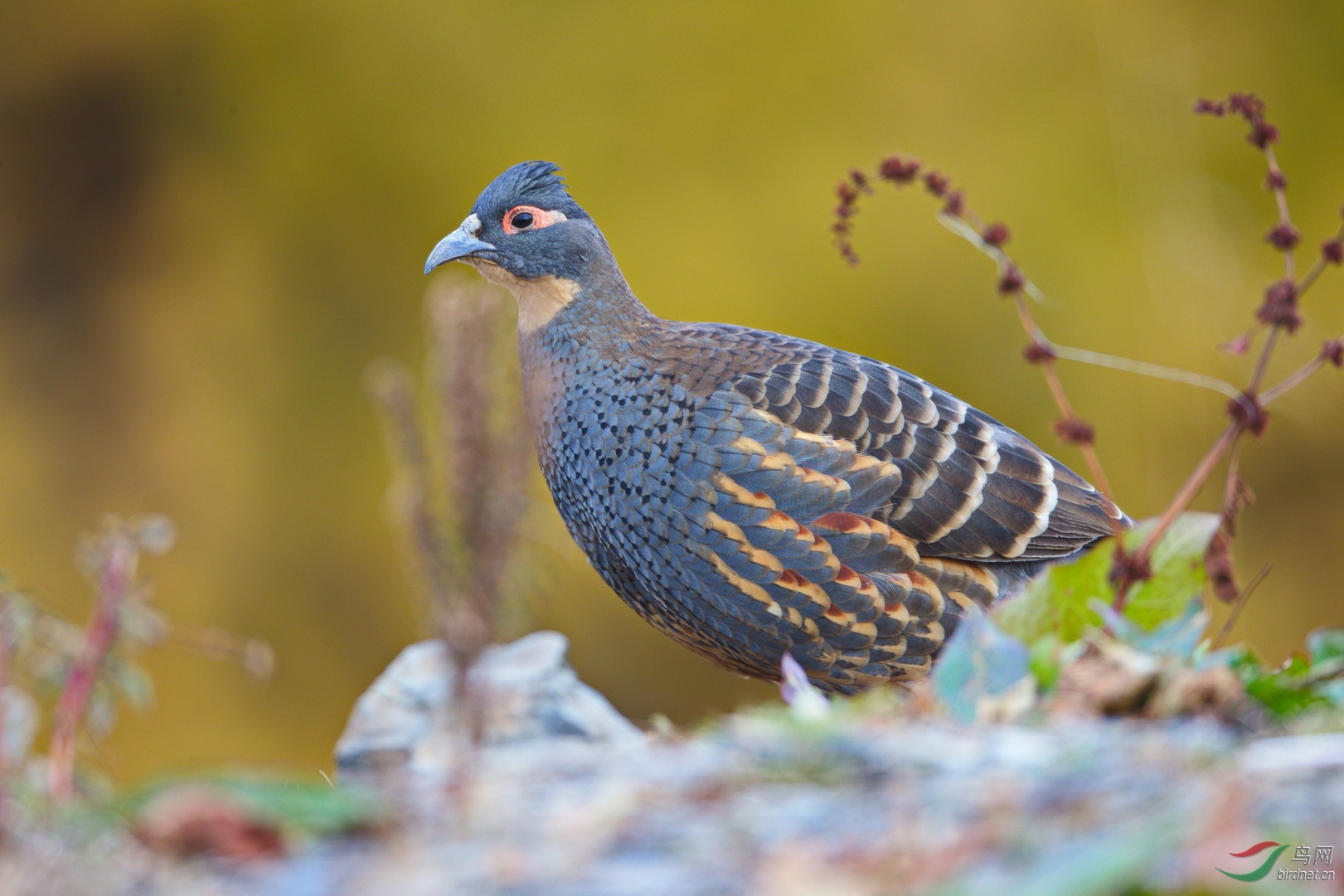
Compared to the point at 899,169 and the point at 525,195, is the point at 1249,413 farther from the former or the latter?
the point at 525,195

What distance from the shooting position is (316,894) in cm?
154

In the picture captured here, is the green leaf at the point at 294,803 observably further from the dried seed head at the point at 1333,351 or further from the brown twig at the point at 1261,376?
the dried seed head at the point at 1333,351

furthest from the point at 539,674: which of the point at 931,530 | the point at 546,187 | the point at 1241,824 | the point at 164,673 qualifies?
the point at 164,673

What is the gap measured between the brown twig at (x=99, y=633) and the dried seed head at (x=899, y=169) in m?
1.75

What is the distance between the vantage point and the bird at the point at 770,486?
3.49 metres

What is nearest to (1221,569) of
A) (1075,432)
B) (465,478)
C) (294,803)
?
(1075,432)

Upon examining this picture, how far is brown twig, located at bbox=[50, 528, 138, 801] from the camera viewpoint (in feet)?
6.53

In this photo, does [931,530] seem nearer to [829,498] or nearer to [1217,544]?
[829,498]

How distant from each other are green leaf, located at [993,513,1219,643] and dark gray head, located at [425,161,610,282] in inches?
76.9

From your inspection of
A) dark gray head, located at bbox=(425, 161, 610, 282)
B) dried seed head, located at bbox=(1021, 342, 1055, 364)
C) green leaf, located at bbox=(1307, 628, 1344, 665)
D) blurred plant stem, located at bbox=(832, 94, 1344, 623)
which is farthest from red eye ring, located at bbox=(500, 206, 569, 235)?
green leaf, located at bbox=(1307, 628, 1344, 665)

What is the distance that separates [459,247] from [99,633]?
221 cm

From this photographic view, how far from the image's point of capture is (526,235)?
4.04 m

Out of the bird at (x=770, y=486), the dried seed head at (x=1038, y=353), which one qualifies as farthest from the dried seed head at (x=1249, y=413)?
the bird at (x=770, y=486)

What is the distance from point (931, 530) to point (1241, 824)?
219cm
